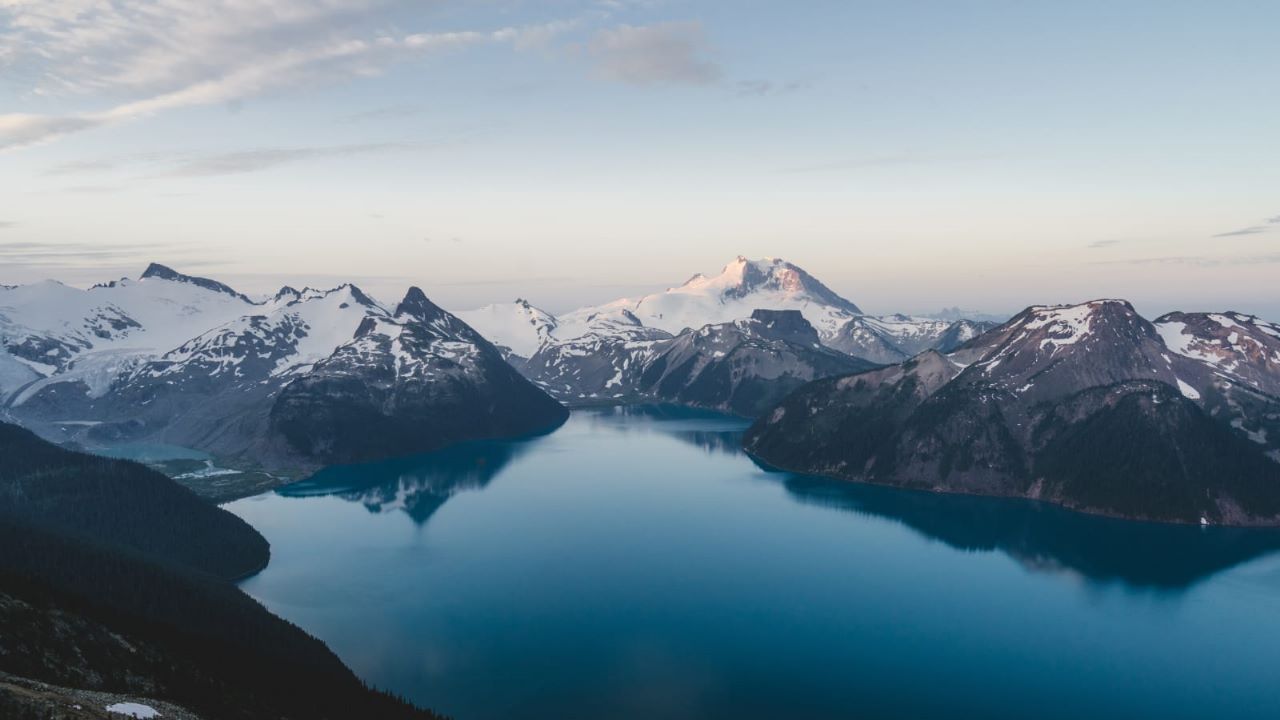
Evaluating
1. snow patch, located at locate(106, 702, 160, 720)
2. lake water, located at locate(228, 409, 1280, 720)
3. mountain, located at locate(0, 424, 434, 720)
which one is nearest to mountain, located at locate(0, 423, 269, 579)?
mountain, located at locate(0, 424, 434, 720)

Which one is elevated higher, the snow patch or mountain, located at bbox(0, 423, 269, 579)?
the snow patch

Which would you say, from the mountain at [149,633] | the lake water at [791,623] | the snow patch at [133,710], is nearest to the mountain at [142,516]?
the mountain at [149,633]

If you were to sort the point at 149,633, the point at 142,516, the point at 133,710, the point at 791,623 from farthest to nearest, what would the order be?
the point at 142,516
the point at 791,623
the point at 149,633
the point at 133,710

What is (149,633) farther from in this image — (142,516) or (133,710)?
(142,516)

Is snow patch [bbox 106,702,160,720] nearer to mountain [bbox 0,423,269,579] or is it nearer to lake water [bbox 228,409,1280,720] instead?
lake water [bbox 228,409,1280,720]

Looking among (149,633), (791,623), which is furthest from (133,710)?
(791,623)

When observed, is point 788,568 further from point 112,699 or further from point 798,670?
point 112,699

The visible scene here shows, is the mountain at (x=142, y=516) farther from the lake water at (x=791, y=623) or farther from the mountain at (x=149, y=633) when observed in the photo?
the lake water at (x=791, y=623)
